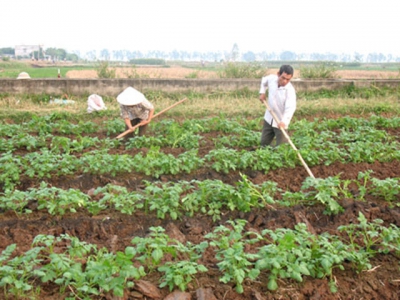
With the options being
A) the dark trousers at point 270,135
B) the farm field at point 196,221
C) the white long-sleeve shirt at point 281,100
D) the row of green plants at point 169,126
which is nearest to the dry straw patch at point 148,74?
the row of green plants at point 169,126

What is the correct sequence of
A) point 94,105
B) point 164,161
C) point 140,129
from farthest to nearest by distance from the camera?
point 94,105 < point 140,129 < point 164,161

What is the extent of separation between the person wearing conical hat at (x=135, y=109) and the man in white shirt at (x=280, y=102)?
1.97 meters

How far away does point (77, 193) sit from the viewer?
4590mm

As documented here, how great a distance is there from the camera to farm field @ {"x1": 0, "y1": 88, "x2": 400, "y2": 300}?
3.26 meters

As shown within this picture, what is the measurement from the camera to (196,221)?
15.2 feet

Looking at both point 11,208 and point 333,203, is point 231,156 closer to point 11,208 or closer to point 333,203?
point 333,203

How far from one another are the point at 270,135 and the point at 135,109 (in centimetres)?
235

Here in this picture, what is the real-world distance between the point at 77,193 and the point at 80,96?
8.73 m

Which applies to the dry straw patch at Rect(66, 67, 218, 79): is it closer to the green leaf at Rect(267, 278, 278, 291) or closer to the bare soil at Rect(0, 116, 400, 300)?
the bare soil at Rect(0, 116, 400, 300)

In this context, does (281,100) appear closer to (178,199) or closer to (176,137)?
(176,137)

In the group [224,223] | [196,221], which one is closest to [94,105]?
[196,221]

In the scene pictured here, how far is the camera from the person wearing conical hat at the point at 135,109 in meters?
7.05

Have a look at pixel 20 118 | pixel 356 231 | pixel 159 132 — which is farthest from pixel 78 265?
pixel 20 118

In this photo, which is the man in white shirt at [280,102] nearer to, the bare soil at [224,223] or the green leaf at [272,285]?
the bare soil at [224,223]
